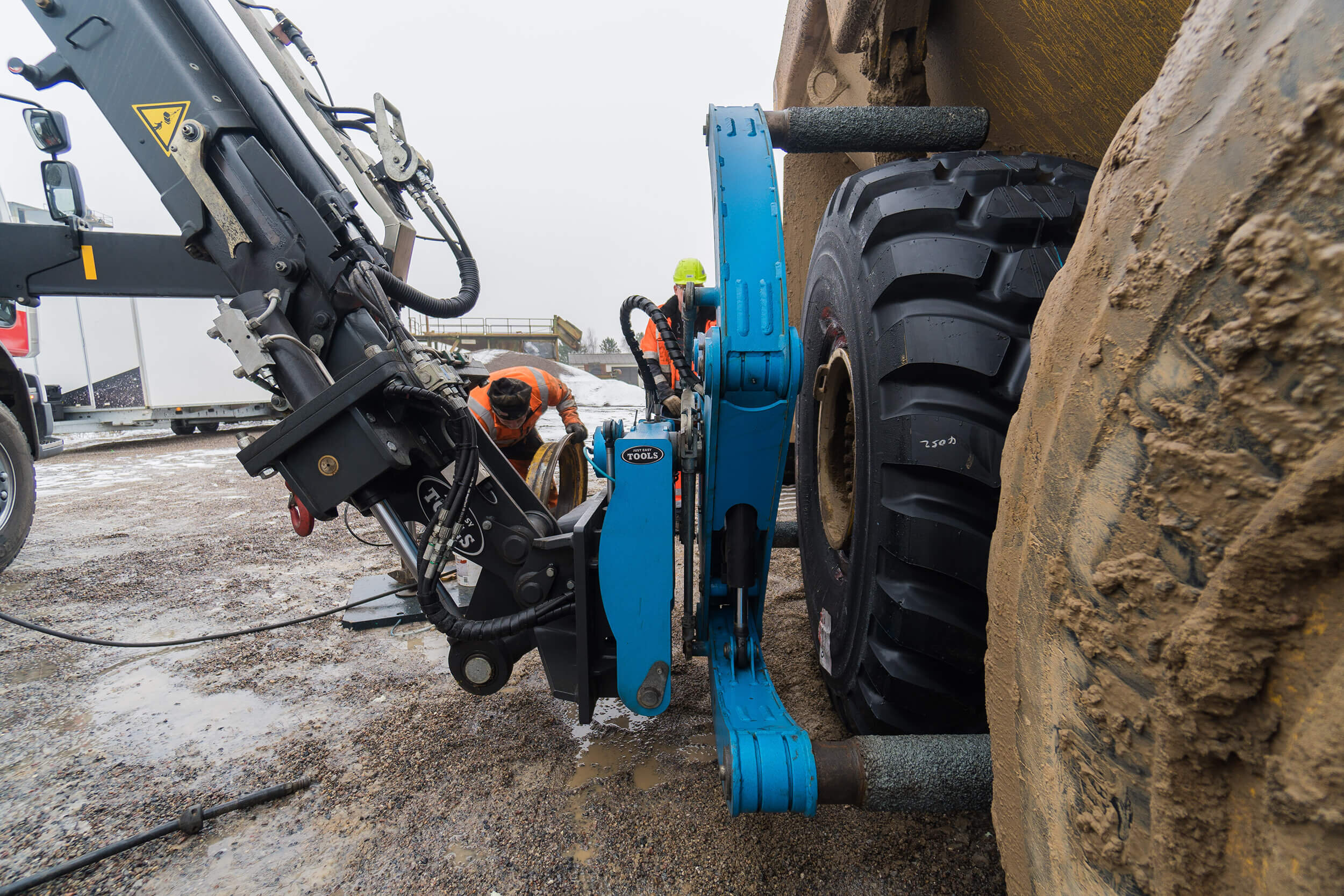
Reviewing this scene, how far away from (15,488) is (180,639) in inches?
76.2

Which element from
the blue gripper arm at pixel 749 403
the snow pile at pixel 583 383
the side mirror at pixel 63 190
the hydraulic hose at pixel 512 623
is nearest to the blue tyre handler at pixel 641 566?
the blue gripper arm at pixel 749 403

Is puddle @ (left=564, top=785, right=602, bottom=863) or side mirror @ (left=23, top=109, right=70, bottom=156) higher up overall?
side mirror @ (left=23, top=109, right=70, bottom=156)

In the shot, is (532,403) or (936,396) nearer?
(936,396)

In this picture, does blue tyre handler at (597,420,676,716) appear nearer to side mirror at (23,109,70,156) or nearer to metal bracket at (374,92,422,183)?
metal bracket at (374,92,422,183)

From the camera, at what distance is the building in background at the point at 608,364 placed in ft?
85.5

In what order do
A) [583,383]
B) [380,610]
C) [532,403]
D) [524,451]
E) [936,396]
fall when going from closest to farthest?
[936,396] < [380,610] < [532,403] < [524,451] < [583,383]

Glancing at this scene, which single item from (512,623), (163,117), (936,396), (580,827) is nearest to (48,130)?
(163,117)

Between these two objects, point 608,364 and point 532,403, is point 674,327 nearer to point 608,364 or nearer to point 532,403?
point 532,403

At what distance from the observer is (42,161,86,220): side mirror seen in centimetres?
294

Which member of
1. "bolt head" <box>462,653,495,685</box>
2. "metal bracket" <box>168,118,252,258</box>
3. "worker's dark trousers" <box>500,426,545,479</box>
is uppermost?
"metal bracket" <box>168,118,252,258</box>

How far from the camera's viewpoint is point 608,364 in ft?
91.6

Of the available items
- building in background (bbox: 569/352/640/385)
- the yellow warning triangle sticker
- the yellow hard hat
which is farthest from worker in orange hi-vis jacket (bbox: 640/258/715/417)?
building in background (bbox: 569/352/640/385)

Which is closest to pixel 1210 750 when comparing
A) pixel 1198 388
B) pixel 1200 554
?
pixel 1200 554

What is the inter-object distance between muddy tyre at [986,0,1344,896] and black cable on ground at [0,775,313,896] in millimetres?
2137
